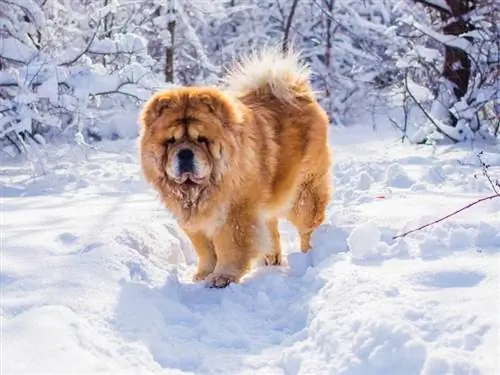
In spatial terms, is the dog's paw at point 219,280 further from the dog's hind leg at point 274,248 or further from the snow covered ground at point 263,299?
the dog's hind leg at point 274,248

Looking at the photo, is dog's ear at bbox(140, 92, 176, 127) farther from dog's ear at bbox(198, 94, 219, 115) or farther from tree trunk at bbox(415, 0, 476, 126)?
tree trunk at bbox(415, 0, 476, 126)

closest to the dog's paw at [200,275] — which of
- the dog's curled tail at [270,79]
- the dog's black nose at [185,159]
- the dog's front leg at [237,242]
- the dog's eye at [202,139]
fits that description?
the dog's front leg at [237,242]

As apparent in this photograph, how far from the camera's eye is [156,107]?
411cm

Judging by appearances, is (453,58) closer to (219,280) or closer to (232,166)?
(232,166)

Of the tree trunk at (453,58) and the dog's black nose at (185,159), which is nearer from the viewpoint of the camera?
the dog's black nose at (185,159)

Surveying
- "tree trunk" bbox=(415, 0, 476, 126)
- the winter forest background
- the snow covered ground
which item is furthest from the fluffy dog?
"tree trunk" bbox=(415, 0, 476, 126)

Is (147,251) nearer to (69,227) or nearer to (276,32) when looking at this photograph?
(69,227)

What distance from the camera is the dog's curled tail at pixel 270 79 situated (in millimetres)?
4941

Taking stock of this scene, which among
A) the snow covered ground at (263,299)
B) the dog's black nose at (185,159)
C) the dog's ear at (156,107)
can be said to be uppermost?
the dog's ear at (156,107)

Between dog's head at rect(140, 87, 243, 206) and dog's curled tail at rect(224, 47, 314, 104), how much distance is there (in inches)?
31.5

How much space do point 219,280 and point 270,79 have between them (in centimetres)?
168

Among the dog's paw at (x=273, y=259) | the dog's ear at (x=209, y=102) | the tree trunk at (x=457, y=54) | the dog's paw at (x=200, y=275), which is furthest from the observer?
the tree trunk at (x=457, y=54)

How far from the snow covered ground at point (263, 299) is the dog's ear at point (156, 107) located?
2.55 feet

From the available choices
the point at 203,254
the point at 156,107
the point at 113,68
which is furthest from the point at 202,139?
the point at 113,68
